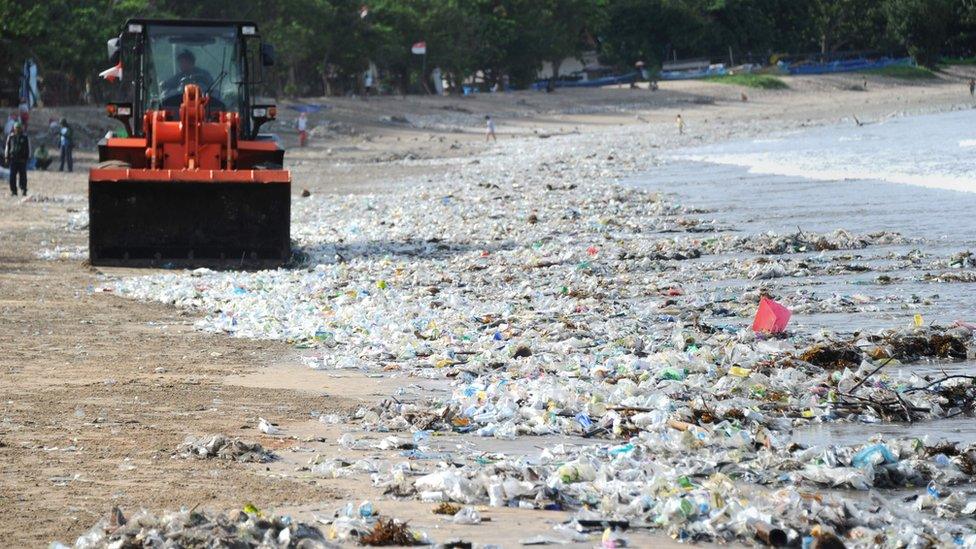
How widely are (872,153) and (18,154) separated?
74.8 feet

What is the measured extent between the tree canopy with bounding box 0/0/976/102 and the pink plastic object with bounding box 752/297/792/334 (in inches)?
1303

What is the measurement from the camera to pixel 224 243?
49.9 ft

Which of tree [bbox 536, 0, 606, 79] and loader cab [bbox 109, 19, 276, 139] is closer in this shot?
loader cab [bbox 109, 19, 276, 139]

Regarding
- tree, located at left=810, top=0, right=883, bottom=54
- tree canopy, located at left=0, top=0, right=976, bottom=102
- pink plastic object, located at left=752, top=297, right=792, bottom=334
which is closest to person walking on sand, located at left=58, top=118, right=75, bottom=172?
tree canopy, located at left=0, top=0, right=976, bottom=102

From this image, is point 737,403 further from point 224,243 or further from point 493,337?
point 224,243

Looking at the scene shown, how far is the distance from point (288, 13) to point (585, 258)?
4597cm

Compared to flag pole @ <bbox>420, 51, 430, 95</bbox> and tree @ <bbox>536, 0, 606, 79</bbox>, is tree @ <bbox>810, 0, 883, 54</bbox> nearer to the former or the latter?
tree @ <bbox>536, 0, 606, 79</bbox>

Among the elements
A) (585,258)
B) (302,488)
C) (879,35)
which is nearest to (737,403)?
(302,488)

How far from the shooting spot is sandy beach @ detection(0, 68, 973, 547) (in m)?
5.88

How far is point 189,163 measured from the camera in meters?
15.8

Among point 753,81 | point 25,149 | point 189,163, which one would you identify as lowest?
A: point 25,149

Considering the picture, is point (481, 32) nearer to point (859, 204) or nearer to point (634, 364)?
point (859, 204)

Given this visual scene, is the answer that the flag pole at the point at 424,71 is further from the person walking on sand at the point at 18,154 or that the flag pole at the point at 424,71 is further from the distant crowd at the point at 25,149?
the person walking on sand at the point at 18,154

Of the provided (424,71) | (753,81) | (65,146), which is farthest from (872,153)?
(753,81)
